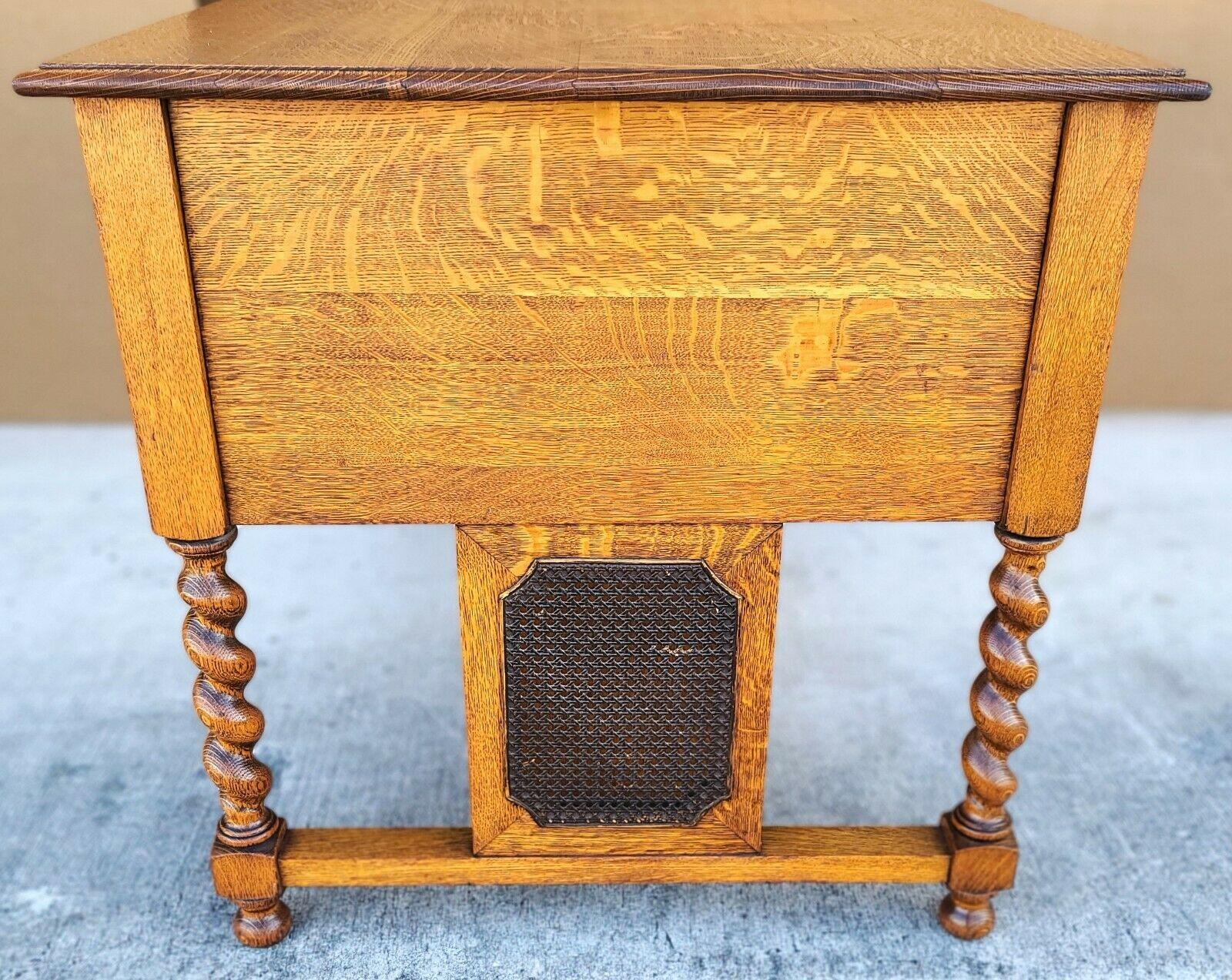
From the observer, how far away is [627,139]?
2.97 ft

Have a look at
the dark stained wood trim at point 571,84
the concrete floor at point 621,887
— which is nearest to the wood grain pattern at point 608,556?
the concrete floor at point 621,887

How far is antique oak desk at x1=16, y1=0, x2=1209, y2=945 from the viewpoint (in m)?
0.90

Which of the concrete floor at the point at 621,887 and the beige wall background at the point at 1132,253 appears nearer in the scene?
the concrete floor at the point at 621,887

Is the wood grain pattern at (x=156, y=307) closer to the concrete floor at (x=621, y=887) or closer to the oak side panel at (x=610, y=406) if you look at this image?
the oak side panel at (x=610, y=406)

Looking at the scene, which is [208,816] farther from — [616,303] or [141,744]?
[616,303]

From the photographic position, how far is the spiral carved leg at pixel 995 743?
111 cm

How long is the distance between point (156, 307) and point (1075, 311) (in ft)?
2.49

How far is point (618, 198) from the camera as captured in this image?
0.92 metres

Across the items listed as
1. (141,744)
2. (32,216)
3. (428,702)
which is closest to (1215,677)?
(428,702)

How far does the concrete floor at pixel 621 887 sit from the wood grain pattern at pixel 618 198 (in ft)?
2.35

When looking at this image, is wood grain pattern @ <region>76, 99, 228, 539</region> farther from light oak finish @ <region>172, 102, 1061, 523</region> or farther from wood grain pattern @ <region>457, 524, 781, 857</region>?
wood grain pattern @ <region>457, 524, 781, 857</region>

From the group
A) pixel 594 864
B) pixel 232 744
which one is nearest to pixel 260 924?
pixel 232 744

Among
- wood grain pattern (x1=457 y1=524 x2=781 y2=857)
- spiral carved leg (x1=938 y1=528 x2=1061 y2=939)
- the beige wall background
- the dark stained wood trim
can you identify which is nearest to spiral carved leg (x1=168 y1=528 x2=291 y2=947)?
wood grain pattern (x1=457 y1=524 x2=781 y2=857)

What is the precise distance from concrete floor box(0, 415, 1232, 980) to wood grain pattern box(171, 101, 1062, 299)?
718 mm
